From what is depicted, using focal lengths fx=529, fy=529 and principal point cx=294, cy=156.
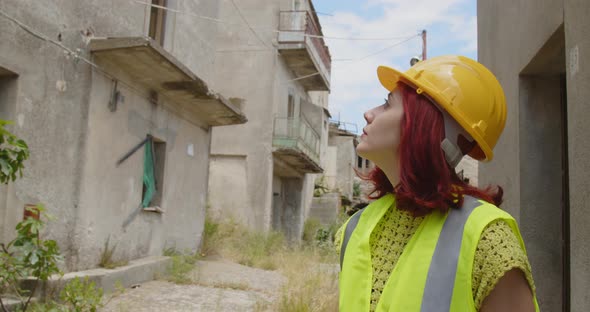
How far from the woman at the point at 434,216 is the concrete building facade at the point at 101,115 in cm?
522

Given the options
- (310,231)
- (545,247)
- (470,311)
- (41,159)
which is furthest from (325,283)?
(310,231)

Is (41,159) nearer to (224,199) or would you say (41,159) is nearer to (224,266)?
(224,266)

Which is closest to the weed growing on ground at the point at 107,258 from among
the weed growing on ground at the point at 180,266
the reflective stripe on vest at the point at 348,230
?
the weed growing on ground at the point at 180,266

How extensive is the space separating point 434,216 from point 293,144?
48.0 ft

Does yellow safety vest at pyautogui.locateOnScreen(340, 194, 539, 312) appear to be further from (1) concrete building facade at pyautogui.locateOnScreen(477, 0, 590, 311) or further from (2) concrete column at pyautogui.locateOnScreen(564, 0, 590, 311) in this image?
(1) concrete building facade at pyautogui.locateOnScreen(477, 0, 590, 311)

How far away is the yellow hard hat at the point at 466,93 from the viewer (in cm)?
142

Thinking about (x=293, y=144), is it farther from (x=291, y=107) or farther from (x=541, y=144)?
(x=541, y=144)

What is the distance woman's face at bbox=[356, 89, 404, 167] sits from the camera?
1.47m

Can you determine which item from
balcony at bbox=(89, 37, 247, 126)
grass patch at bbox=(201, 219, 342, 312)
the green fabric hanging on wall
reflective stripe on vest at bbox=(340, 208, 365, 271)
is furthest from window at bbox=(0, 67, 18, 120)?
reflective stripe on vest at bbox=(340, 208, 365, 271)

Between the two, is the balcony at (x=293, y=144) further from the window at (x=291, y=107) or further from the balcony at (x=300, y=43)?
the balcony at (x=300, y=43)

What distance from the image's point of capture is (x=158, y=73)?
7957 millimetres

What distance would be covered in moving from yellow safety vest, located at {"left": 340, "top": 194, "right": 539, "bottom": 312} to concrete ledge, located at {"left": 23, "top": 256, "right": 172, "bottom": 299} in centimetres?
472

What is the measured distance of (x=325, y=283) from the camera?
655 cm

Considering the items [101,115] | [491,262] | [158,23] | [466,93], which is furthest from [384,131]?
[158,23]
